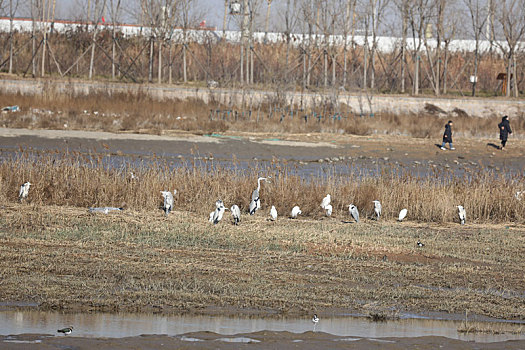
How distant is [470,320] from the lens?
342 inches

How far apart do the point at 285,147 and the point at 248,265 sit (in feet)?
63.9

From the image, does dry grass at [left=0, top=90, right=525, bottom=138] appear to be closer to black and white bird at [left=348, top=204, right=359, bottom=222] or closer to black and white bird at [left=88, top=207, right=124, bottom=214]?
black and white bird at [left=88, top=207, right=124, bottom=214]

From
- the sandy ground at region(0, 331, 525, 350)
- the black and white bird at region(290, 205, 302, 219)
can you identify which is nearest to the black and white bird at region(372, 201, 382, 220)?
the black and white bird at region(290, 205, 302, 219)

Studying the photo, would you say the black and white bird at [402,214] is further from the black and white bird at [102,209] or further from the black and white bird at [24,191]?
the black and white bird at [24,191]

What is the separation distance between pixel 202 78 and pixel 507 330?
143 ft

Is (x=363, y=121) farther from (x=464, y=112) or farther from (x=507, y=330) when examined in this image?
(x=507, y=330)

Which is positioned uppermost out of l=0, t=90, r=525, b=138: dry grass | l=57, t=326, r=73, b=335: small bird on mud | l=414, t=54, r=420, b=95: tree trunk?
l=414, t=54, r=420, b=95: tree trunk

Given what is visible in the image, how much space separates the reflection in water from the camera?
758 centimetres

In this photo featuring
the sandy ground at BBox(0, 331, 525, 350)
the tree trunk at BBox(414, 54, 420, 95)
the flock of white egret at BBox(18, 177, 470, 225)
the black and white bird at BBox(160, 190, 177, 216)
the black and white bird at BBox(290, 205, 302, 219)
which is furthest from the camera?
the tree trunk at BBox(414, 54, 420, 95)

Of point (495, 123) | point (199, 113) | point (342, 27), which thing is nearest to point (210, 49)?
point (342, 27)

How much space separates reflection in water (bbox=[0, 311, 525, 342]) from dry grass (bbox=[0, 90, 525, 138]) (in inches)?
969

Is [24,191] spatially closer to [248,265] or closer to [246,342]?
[248,265]

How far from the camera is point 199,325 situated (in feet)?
26.1

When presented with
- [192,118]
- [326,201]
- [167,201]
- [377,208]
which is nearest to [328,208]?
[326,201]
